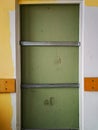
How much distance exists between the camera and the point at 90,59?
2.71 meters

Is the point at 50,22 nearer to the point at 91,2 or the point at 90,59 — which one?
the point at 91,2

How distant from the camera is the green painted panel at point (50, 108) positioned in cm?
292

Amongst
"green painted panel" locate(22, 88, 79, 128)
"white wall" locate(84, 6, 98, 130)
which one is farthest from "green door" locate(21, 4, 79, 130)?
"white wall" locate(84, 6, 98, 130)

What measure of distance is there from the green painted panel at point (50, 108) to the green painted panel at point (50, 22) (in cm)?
70

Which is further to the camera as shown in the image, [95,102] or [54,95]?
[54,95]

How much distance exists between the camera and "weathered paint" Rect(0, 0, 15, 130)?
269cm

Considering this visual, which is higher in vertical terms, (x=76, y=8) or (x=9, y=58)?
(x=76, y=8)

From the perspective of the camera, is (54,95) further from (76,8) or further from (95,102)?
(76,8)

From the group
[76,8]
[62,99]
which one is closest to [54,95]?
[62,99]

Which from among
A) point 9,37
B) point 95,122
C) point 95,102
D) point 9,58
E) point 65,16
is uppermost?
point 65,16

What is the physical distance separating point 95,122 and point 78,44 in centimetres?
99

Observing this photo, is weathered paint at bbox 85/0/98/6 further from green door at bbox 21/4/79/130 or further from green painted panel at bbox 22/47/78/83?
green painted panel at bbox 22/47/78/83

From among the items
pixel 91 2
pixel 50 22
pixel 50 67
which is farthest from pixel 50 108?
pixel 91 2

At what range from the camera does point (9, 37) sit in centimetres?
271
